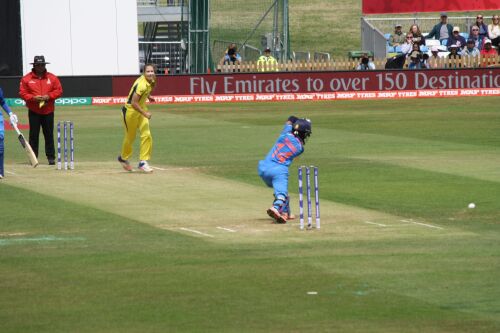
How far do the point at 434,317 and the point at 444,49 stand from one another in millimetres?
36345

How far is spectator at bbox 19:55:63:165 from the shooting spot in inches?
920

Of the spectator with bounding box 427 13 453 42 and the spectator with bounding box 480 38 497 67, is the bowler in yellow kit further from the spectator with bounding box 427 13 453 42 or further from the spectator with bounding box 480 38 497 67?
the spectator with bounding box 427 13 453 42

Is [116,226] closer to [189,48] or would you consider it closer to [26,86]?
[26,86]

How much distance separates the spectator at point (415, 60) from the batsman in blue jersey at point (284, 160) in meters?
26.1

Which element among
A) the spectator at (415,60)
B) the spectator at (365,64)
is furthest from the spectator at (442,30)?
the spectator at (365,64)

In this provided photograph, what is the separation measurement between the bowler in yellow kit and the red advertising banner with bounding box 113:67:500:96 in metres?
17.7

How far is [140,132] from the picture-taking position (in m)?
22.1

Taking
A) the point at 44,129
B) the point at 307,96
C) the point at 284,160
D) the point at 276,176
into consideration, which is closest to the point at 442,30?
the point at 307,96

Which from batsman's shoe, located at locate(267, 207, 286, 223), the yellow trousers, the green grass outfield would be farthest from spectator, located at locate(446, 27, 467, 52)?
batsman's shoe, located at locate(267, 207, 286, 223)

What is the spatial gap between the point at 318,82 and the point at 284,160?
24817 mm

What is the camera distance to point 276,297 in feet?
38.2

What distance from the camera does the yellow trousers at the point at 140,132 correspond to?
21906 millimetres

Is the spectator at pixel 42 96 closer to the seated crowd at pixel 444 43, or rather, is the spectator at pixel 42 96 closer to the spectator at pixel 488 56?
the seated crowd at pixel 444 43

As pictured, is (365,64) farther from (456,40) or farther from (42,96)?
(42,96)
